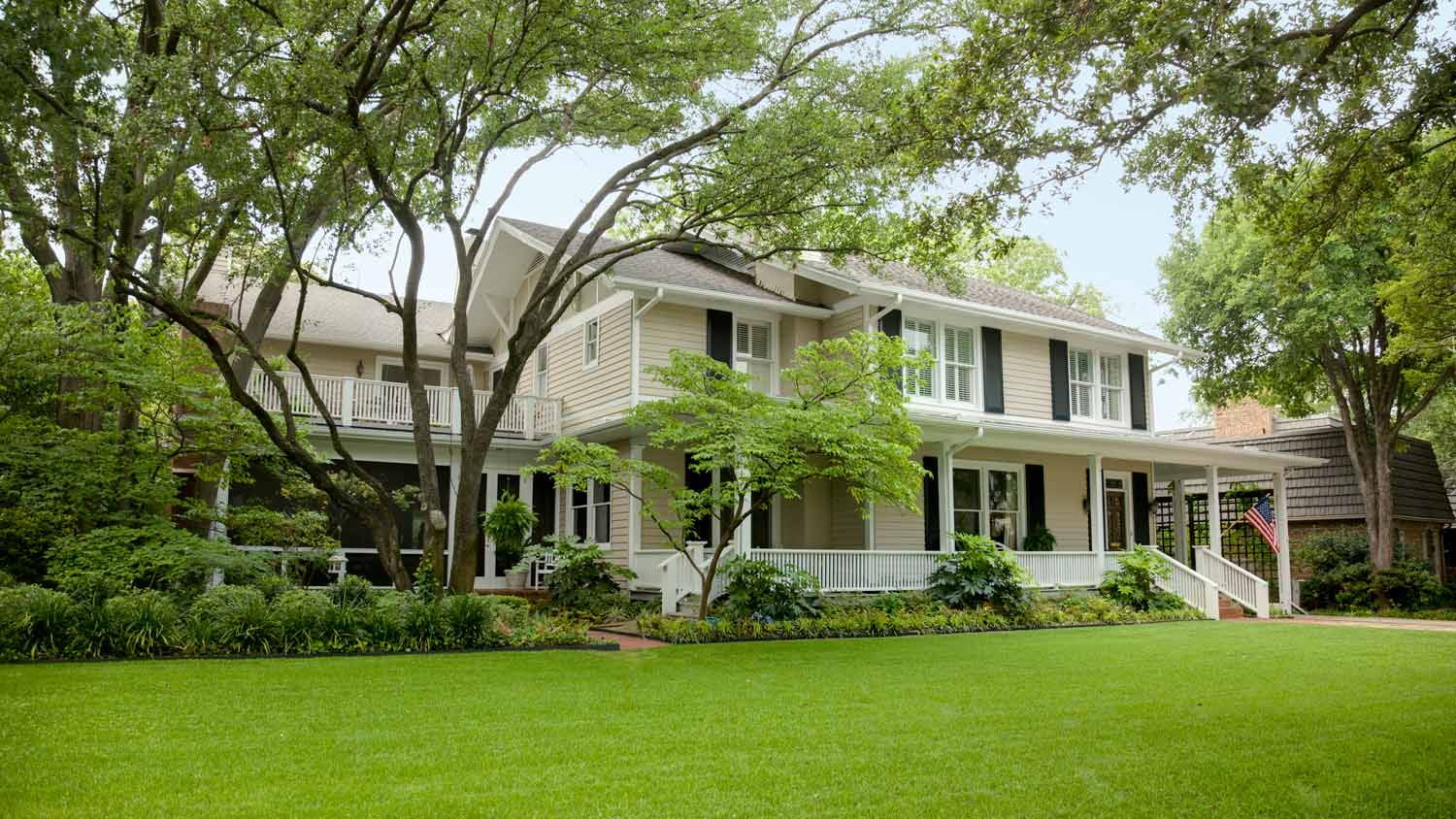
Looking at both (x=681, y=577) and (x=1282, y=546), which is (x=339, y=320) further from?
(x=1282, y=546)

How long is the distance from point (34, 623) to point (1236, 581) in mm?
18796

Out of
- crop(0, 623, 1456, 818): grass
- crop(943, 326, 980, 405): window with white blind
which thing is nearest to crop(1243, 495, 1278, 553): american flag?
crop(943, 326, 980, 405): window with white blind

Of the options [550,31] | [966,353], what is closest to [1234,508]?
[966,353]

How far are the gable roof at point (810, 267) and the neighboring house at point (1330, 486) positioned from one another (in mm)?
6231

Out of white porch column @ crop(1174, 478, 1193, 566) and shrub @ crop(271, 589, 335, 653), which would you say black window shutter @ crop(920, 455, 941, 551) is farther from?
shrub @ crop(271, 589, 335, 653)

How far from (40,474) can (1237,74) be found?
44.4 feet

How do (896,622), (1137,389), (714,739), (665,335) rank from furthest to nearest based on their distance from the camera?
(1137,389) < (665,335) < (896,622) < (714,739)

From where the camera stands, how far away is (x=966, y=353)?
64.3 feet

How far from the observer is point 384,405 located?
17.9 m

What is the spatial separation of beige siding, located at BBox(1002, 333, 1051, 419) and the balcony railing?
862 centimetres

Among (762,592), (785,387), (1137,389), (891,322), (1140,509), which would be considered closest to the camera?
(762,592)

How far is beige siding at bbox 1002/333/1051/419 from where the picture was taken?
20141 mm

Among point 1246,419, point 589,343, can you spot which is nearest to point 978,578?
point 589,343

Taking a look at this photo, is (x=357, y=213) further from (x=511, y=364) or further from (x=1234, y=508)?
(x=1234, y=508)
